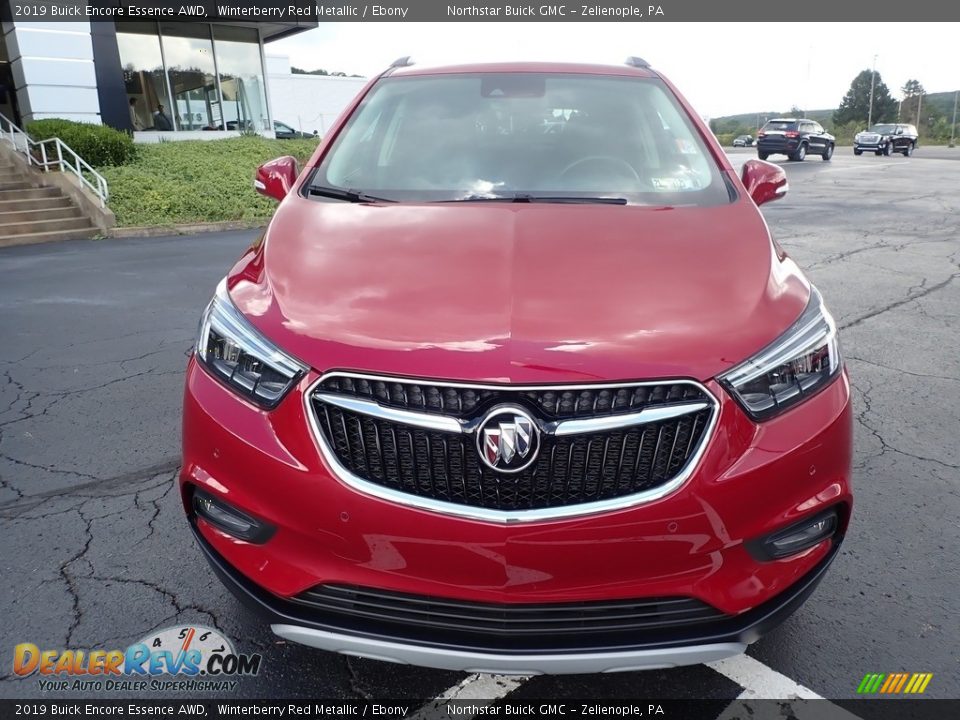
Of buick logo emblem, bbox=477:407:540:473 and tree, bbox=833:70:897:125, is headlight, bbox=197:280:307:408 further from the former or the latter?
tree, bbox=833:70:897:125

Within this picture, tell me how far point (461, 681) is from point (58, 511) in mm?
2024

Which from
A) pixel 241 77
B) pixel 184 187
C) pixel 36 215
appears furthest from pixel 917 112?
pixel 36 215

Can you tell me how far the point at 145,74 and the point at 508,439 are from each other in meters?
23.0

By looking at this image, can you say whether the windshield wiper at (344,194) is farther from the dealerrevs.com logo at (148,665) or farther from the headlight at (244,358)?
the dealerrevs.com logo at (148,665)

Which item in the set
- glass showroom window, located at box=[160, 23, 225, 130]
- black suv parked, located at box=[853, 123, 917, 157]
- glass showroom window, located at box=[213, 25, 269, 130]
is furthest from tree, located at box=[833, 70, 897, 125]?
glass showroom window, located at box=[160, 23, 225, 130]

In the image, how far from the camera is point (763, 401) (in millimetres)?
1810

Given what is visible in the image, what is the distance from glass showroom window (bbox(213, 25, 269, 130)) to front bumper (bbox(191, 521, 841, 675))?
2346 centimetres

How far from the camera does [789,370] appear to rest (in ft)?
6.16

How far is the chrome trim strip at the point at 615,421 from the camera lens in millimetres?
1695

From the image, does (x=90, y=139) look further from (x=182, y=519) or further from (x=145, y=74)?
(x=182, y=519)

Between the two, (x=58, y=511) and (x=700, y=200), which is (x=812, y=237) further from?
(x=58, y=511)

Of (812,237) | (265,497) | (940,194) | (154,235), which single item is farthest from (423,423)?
(940,194)

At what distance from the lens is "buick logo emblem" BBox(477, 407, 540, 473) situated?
5.51 ft

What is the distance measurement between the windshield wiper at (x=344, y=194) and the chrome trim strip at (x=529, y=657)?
152 centimetres
